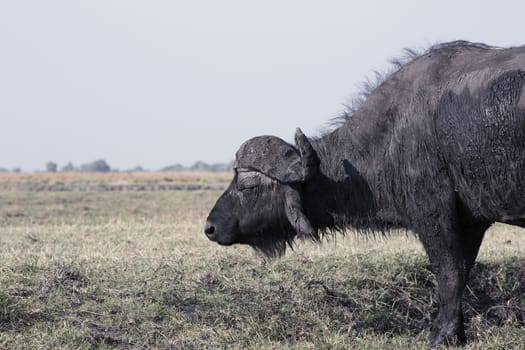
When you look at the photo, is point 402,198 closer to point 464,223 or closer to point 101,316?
point 464,223

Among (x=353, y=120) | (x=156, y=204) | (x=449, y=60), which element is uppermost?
(x=449, y=60)

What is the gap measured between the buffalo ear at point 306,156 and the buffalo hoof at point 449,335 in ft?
4.81

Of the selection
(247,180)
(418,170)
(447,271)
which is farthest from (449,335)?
(247,180)

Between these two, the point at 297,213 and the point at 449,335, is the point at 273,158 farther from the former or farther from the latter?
the point at 449,335

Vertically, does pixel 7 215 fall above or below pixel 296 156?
below

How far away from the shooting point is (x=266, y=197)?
6.14 m

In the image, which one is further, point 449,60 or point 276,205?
point 276,205

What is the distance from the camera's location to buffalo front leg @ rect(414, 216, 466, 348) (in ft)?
18.1

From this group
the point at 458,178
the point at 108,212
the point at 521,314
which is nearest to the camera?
the point at 458,178

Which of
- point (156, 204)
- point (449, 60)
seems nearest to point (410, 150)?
point (449, 60)

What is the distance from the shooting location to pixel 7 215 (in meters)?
16.3

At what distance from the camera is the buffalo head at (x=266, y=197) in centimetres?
590

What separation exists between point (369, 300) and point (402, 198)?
140 cm

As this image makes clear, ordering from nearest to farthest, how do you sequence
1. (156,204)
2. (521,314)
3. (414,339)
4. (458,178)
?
(458,178)
(414,339)
(521,314)
(156,204)
